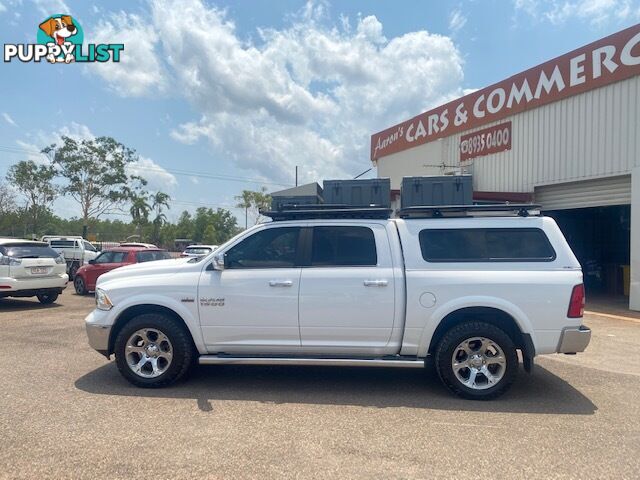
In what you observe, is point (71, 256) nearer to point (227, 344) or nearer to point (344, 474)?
point (227, 344)

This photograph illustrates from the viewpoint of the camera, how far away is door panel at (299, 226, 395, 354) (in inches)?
186

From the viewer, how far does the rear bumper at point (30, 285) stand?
33.2ft

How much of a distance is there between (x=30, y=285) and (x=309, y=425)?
30.6ft

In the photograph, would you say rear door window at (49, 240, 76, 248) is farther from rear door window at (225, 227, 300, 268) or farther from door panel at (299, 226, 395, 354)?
door panel at (299, 226, 395, 354)

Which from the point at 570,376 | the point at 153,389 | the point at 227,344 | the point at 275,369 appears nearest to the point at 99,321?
the point at 153,389

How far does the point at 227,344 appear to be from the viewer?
491 centimetres


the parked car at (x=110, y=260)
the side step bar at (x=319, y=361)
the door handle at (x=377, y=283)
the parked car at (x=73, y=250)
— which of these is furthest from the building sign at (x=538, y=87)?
the parked car at (x=73, y=250)

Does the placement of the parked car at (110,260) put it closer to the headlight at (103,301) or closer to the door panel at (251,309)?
the headlight at (103,301)

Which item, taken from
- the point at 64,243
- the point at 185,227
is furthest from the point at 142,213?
the point at 64,243

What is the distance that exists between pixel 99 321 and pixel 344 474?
3.26 meters

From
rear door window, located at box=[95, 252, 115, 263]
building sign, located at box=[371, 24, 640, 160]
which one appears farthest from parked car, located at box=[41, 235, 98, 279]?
building sign, located at box=[371, 24, 640, 160]

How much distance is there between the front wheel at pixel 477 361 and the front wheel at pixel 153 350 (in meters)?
2.74

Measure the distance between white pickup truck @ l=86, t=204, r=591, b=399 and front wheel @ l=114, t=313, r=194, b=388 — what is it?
0.01 m

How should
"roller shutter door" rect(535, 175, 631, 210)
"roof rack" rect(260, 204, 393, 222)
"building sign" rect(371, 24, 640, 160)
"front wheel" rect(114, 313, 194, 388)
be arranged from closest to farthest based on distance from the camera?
"front wheel" rect(114, 313, 194, 388)
"roof rack" rect(260, 204, 393, 222)
"building sign" rect(371, 24, 640, 160)
"roller shutter door" rect(535, 175, 631, 210)
